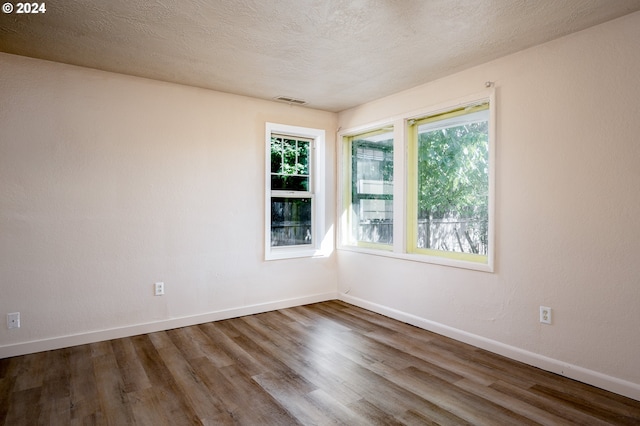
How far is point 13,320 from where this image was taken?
10.0 ft

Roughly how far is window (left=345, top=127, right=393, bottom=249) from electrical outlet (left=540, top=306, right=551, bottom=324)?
1753 mm

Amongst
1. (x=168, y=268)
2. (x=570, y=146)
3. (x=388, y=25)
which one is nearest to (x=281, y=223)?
(x=168, y=268)

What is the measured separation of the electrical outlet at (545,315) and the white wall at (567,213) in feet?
0.13

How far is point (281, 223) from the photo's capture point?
4590mm

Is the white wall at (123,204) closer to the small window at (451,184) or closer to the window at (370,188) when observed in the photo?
the window at (370,188)

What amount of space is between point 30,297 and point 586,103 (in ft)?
15.1

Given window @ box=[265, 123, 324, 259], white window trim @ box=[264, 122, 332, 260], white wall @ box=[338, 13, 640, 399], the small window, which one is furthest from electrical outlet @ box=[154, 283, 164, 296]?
white wall @ box=[338, 13, 640, 399]

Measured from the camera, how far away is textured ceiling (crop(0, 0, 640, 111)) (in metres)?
2.33

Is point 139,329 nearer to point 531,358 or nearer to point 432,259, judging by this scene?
point 432,259

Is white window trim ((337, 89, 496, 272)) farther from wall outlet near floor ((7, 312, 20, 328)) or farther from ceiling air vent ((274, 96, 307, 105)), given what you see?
wall outlet near floor ((7, 312, 20, 328))

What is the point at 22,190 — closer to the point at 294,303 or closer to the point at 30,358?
the point at 30,358

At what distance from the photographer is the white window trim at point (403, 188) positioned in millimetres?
3148

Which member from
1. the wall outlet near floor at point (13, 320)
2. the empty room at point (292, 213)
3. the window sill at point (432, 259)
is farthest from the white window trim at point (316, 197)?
the wall outlet near floor at point (13, 320)
